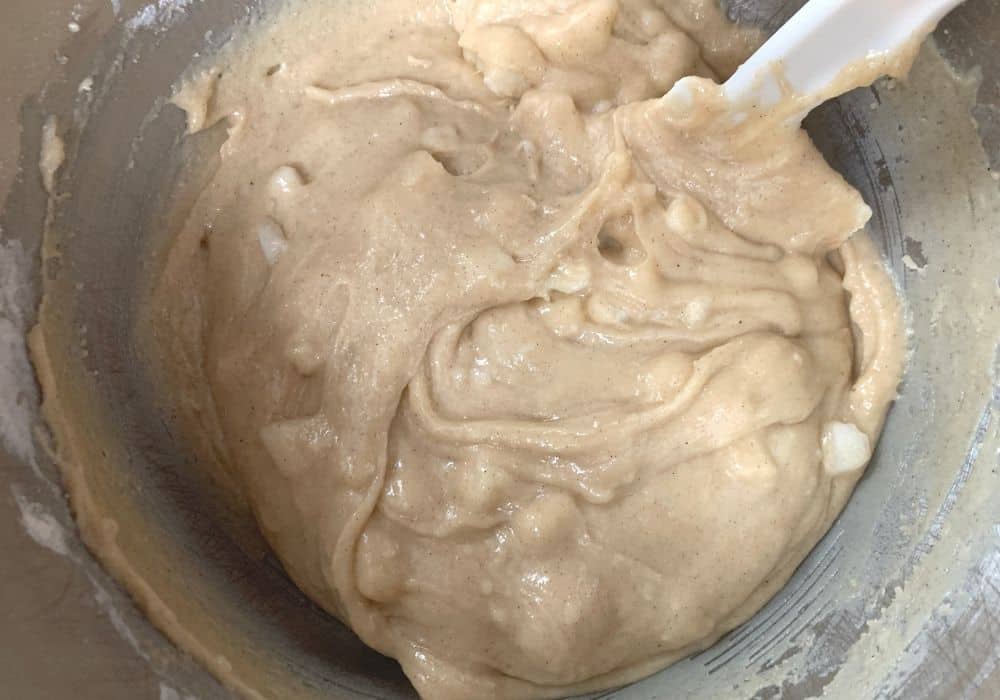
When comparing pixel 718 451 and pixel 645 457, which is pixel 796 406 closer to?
pixel 718 451

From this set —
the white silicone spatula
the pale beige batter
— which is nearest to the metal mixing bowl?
the pale beige batter

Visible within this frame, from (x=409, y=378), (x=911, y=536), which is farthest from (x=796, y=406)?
(x=409, y=378)

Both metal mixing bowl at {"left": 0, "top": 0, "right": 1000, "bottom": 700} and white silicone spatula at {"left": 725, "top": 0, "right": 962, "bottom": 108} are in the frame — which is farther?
metal mixing bowl at {"left": 0, "top": 0, "right": 1000, "bottom": 700}

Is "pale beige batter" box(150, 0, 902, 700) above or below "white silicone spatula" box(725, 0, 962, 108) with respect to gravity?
below

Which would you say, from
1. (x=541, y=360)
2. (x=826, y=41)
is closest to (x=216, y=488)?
(x=541, y=360)

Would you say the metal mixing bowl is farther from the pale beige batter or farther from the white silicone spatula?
the white silicone spatula

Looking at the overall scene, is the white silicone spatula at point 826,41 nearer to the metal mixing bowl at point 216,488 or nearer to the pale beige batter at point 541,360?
the pale beige batter at point 541,360
